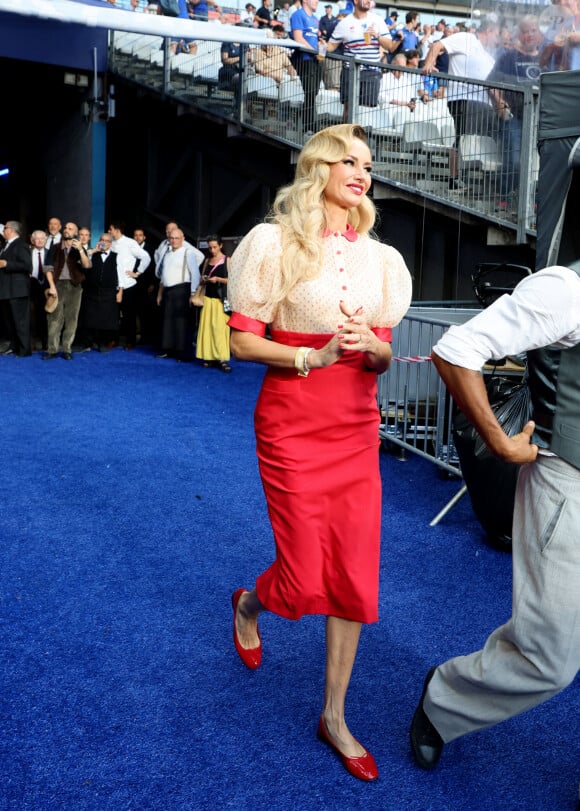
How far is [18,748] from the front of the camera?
2.86 m

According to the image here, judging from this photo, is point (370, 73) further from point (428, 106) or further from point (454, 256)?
point (454, 256)

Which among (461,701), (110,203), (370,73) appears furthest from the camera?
(110,203)

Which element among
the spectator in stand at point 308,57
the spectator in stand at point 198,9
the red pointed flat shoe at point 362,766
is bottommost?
the red pointed flat shoe at point 362,766

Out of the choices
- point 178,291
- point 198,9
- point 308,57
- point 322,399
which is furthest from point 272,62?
point 322,399

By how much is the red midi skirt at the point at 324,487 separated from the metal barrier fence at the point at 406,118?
6364 millimetres

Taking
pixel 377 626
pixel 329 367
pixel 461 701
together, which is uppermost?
pixel 329 367

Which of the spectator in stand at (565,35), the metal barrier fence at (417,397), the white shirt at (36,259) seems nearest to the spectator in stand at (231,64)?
the white shirt at (36,259)

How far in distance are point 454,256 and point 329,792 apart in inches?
335

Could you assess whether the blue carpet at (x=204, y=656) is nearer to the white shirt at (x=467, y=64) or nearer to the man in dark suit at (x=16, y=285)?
the white shirt at (x=467, y=64)

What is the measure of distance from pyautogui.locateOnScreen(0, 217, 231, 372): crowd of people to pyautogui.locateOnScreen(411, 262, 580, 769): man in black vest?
9.64 metres

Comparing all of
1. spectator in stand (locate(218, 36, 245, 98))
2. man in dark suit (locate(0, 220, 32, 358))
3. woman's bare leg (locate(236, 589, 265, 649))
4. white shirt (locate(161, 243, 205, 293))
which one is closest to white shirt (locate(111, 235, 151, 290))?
white shirt (locate(161, 243, 205, 293))

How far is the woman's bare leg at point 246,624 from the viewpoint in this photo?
3.43 m

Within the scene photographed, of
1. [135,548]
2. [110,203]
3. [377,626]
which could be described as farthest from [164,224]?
[377,626]

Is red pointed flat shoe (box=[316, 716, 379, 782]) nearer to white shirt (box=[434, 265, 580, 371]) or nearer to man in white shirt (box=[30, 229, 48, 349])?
white shirt (box=[434, 265, 580, 371])
